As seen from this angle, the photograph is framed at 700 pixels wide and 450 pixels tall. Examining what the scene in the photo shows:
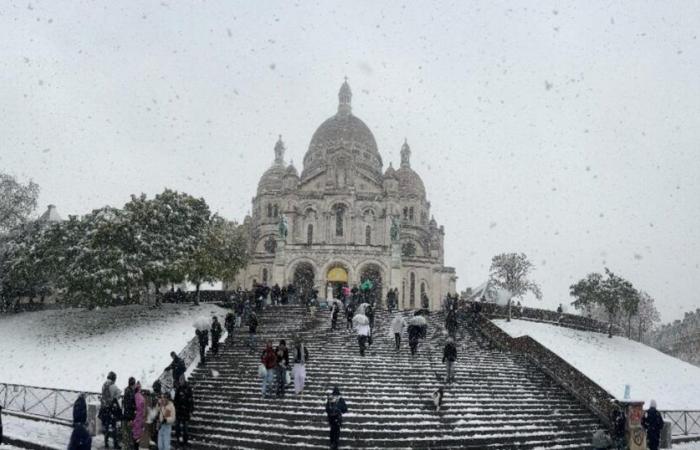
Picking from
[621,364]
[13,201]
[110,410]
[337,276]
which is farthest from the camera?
[337,276]

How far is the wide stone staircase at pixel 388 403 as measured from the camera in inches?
575

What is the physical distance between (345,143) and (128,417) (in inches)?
1939

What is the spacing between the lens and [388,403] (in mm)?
16406

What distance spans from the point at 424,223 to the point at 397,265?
1687 cm

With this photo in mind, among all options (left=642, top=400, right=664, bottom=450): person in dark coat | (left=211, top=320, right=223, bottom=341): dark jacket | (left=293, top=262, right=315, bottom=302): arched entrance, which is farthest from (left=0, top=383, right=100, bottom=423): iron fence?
(left=293, top=262, right=315, bottom=302): arched entrance

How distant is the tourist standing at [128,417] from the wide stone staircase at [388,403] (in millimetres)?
1444

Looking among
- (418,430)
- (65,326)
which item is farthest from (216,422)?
(65,326)

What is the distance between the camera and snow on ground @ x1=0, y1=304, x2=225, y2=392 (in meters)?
24.0

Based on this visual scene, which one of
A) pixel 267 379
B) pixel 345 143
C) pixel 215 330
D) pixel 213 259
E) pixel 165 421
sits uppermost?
pixel 345 143

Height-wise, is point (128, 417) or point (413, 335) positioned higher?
point (413, 335)

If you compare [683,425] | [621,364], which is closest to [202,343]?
[683,425]

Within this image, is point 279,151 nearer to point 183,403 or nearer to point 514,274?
point 514,274

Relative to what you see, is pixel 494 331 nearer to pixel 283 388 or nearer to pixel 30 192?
pixel 283 388

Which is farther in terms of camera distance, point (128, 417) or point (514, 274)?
point (514, 274)
